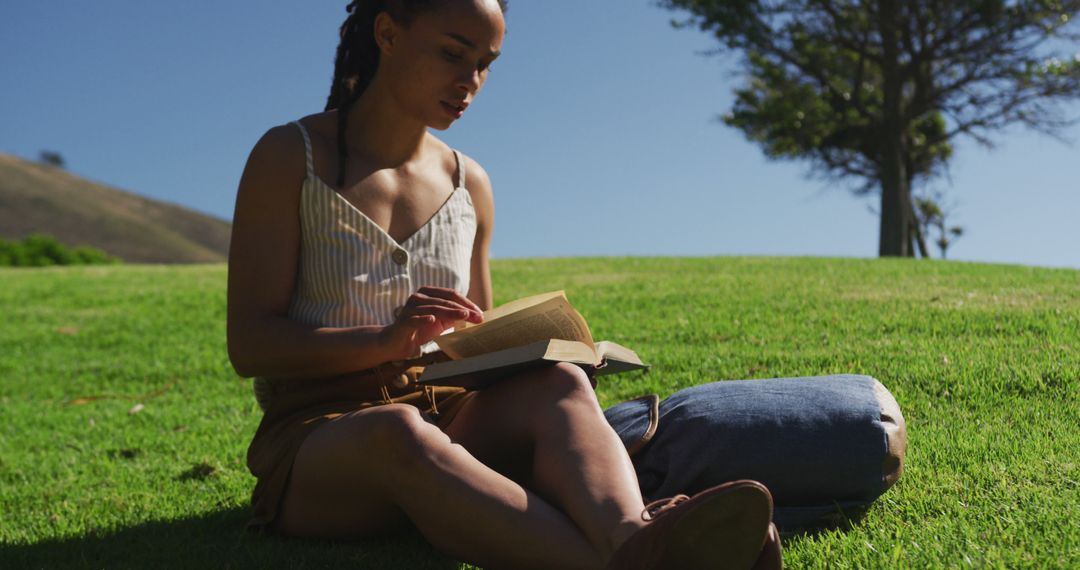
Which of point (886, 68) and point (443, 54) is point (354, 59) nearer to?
point (443, 54)

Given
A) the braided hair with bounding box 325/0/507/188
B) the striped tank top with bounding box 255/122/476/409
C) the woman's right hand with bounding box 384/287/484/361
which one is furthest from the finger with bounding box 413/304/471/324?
the braided hair with bounding box 325/0/507/188

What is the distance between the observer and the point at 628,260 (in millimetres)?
14109

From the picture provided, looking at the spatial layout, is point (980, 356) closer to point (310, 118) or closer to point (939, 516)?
point (939, 516)

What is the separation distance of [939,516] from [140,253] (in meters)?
74.9

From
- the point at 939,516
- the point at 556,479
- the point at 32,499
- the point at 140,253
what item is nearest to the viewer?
the point at 556,479

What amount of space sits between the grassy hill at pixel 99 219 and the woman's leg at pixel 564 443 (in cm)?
6784

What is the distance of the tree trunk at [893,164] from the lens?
922 inches

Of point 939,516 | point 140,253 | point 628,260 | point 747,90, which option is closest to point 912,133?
point 747,90

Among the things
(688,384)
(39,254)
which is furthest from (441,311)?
(39,254)

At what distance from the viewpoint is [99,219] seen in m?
75.9

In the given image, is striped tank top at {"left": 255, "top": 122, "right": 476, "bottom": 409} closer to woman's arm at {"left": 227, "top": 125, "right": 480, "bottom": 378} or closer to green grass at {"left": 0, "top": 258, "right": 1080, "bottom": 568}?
woman's arm at {"left": 227, "top": 125, "right": 480, "bottom": 378}

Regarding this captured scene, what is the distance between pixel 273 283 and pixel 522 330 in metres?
0.90

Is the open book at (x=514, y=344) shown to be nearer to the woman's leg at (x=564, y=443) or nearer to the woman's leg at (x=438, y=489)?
the woman's leg at (x=564, y=443)

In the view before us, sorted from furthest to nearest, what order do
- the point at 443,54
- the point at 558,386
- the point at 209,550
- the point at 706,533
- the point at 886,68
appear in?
the point at 886,68 → the point at 209,550 → the point at 443,54 → the point at 558,386 → the point at 706,533
